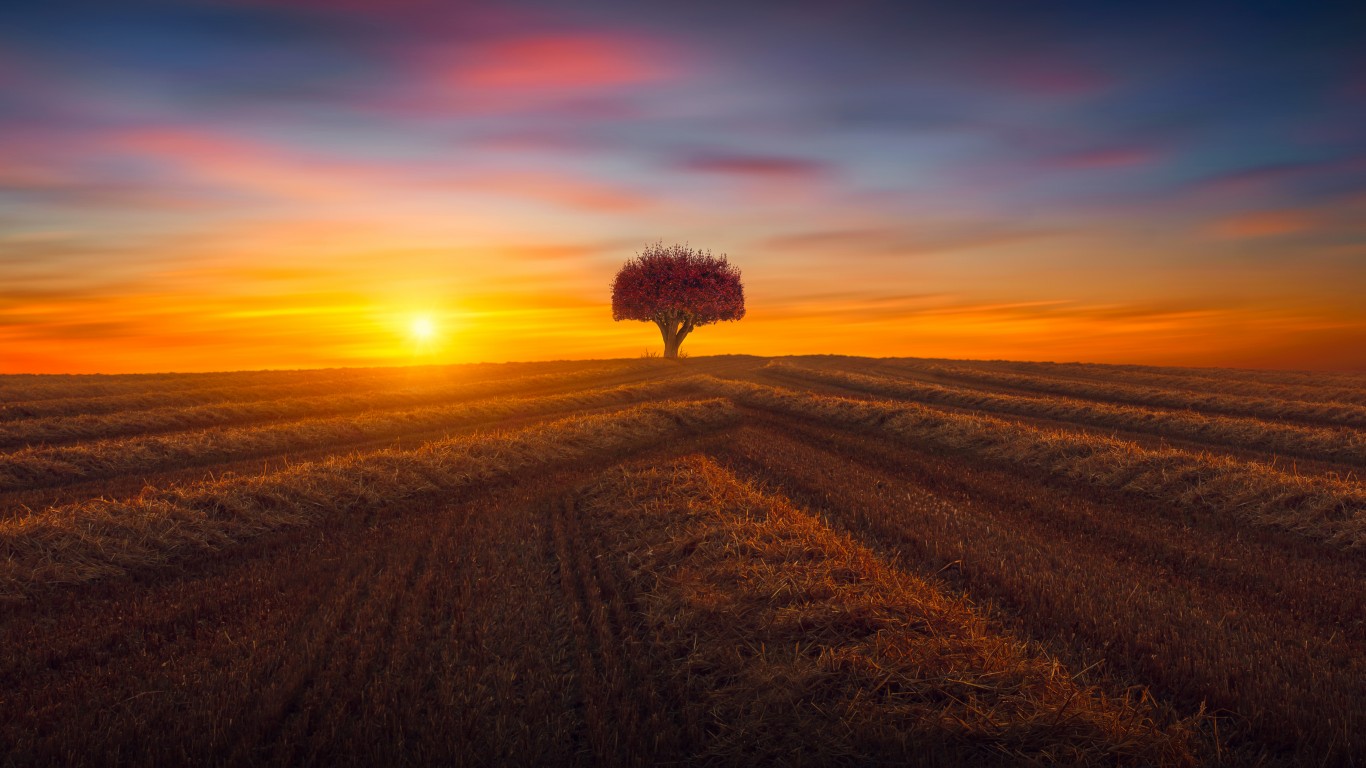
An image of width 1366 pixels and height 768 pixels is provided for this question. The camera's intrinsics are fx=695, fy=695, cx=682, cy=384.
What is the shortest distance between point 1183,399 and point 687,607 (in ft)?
99.3

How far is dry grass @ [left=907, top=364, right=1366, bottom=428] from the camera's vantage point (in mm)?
24359

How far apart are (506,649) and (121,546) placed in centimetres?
706

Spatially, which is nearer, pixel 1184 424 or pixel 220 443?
pixel 220 443

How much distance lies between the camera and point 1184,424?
72.5 ft

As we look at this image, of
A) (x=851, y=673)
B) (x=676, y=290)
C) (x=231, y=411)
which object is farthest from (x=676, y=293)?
(x=851, y=673)

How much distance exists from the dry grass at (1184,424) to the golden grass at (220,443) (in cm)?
1639

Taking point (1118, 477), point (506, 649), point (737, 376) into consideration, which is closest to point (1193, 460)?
point (1118, 477)

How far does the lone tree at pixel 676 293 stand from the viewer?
190ft

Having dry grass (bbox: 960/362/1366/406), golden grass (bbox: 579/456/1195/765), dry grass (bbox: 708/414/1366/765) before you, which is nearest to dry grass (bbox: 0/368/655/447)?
dry grass (bbox: 708/414/1366/765)

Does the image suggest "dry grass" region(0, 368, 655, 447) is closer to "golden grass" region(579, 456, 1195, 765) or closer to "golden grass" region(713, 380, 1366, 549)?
→ "golden grass" region(713, 380, 1366, 549)

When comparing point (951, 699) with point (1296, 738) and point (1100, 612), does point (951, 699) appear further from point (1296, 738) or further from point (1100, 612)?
point (1100, 612)

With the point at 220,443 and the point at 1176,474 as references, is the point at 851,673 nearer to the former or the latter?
the point at 1176,474

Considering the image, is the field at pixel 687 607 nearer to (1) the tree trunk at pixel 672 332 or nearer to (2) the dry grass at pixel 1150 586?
(2) the dry grass at pixel 1150 586

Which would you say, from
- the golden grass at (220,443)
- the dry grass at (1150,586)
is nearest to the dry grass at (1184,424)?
the dry grass at (1150,586)
